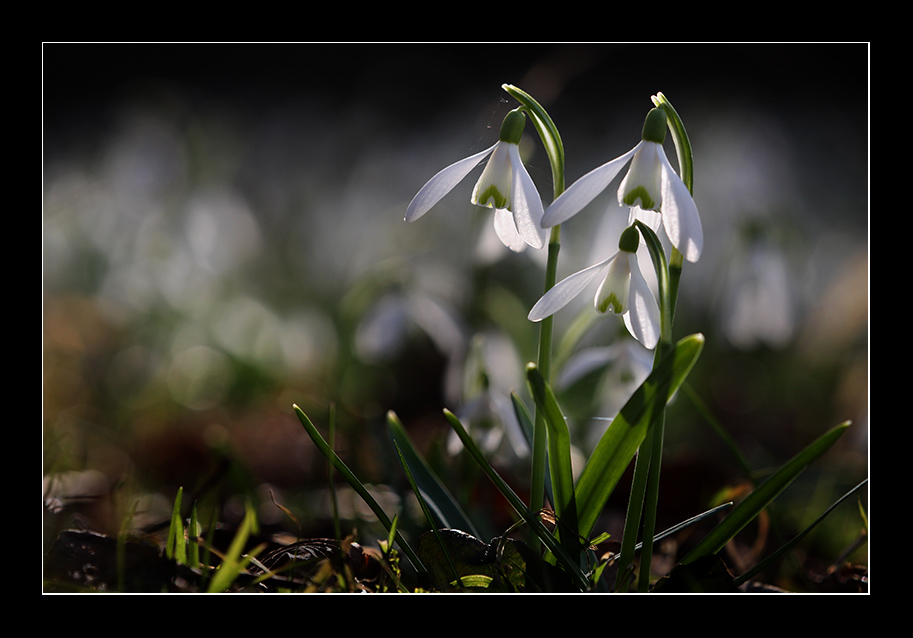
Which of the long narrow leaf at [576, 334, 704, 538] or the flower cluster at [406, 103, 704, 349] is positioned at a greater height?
the flower cluster at [406, 103, 704, 349]

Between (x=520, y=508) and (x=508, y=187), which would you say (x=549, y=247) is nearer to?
(x=508, y=187)

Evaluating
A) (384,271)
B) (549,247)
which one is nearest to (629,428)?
(549,247)

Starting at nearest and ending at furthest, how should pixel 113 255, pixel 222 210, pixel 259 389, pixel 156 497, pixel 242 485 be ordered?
1. pixel 242 485
2. pixel 156 497
3. pixel 259 389
4. pixel 113 255
5. pixel 222 210

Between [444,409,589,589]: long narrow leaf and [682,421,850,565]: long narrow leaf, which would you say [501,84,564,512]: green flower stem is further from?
[682,421,850,565]: long narrow leaf

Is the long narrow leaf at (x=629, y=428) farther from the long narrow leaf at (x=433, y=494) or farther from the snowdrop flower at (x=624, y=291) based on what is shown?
the long narrow leaf at (x=433, y=494)

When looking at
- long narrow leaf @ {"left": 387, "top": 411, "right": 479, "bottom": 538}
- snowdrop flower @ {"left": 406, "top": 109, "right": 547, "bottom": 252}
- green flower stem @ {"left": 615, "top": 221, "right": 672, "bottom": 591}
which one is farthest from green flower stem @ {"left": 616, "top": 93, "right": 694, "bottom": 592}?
long narrow leaf @ {"left": 387, "top": 411, "right": 479, "bottom": 538}

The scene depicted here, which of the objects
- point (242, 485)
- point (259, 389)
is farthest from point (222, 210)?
point (242, 485)
